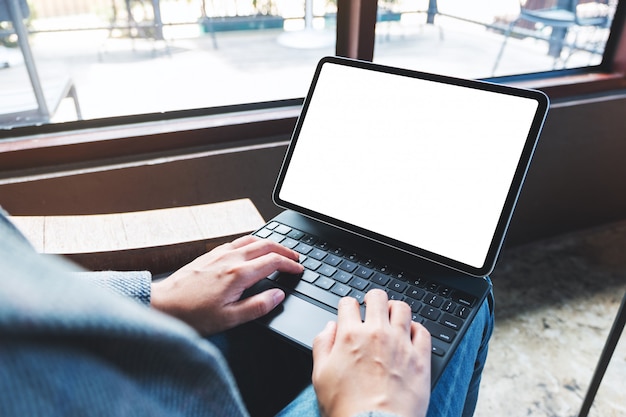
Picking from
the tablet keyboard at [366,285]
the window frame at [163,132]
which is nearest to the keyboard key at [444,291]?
the tablet keyboard at [366,285]

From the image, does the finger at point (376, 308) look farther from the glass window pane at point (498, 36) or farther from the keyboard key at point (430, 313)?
the glass window pane at point (498, 36)

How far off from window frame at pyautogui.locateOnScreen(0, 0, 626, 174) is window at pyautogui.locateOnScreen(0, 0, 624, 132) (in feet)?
0.06

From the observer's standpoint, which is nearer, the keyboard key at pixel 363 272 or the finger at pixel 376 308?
the finger at pixel 376 308

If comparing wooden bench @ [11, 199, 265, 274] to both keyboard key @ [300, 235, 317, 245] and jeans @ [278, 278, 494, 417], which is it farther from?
jeans @ [278, 278, 494, 417]

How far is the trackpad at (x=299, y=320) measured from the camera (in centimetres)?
51

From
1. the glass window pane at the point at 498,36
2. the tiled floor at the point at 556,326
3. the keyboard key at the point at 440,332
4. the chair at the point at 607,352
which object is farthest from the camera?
the glass window pane at the point at 498,36

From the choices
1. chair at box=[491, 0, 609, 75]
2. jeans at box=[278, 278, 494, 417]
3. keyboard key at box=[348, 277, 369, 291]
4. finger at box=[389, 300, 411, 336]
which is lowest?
jeans at box=[278, 278, 494, 417]

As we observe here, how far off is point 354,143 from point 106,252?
368mm

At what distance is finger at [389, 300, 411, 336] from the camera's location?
469 millimetres

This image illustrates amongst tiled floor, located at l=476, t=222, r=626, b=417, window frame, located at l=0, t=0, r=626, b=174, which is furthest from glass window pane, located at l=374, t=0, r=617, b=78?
tiled floor, located at l=476, t=222, r=626, b=417

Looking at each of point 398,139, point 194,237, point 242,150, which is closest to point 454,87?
point 398,139

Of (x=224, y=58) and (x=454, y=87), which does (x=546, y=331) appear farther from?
(x=224, y=58)

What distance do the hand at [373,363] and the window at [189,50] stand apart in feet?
2.33

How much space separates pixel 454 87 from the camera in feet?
1.99
